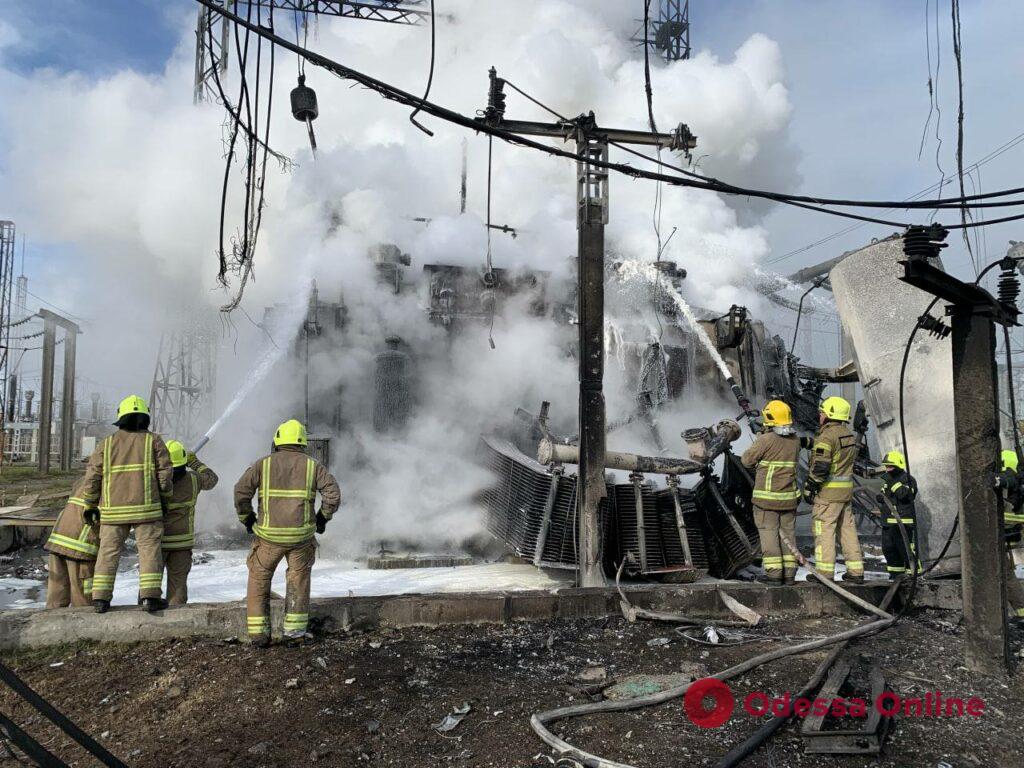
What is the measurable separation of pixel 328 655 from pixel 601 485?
3047 millimetres

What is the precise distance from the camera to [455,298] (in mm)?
12578

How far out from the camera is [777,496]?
651cm

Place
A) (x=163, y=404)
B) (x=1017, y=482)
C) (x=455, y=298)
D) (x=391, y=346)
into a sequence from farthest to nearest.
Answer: (x=163, y=404) < (x=455, y=298) < (x=391, y=346) < (x=1017, y=482)

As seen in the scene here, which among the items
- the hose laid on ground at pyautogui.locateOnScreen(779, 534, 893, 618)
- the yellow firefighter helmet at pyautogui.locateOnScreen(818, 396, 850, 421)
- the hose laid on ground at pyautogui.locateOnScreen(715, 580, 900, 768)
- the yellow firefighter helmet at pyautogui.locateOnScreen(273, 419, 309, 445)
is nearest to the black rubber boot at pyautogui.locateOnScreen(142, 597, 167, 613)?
the yellow firefighter helmet at pyautogui.locateOnScreen(273, 419, 309, 445)

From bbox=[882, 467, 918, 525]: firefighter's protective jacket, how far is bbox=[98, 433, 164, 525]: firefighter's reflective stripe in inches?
260

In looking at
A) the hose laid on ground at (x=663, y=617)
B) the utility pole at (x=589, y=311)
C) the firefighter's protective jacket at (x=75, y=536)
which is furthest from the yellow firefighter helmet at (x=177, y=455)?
the hose laid on ground at (x=663, y=617)

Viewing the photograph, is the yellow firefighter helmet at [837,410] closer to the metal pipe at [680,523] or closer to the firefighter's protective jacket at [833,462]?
the firefighter's protective jacket at [833,462]

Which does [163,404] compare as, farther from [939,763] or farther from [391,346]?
[939,763]

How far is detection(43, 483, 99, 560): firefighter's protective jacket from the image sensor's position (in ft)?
17.5

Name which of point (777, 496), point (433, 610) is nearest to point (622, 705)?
point (433, 610)

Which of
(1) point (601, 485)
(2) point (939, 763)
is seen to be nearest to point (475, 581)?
(1) point (601, 485)

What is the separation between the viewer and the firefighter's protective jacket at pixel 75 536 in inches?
211

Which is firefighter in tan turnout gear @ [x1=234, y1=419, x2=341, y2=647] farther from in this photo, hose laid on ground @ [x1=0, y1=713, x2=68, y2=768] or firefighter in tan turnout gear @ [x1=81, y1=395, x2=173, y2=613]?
hose laid on ground @ [x1=0, y1=713, x2=68, y2=768]

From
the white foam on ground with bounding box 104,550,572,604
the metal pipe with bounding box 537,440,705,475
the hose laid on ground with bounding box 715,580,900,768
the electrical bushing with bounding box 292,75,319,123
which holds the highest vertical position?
the electrical bushing with bounding box 292,75,319,123
